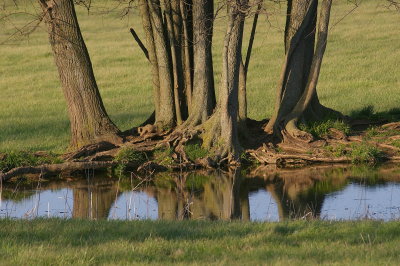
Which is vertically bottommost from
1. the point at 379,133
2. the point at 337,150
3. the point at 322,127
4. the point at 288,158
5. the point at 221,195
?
the point at 221,195

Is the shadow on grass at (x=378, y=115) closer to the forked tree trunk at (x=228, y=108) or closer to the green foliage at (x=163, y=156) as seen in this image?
the forked tree trunk at (x=228, y=108)

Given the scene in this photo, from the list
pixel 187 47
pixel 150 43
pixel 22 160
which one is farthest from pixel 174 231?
pixel 150 43

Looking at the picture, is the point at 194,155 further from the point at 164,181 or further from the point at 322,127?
the point at 322,127

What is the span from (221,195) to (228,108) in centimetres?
298

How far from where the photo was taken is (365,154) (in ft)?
54.9

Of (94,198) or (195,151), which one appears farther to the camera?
(195,151)

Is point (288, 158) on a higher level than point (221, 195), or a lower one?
higher

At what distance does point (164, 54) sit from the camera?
60.4 ft

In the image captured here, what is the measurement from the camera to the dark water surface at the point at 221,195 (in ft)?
41.1

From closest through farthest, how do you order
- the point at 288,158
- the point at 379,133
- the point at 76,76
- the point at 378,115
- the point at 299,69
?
the point at 288,158 < the point at 76,76 < the point at 379,133 < the point at 299,69 < the point at 378,115

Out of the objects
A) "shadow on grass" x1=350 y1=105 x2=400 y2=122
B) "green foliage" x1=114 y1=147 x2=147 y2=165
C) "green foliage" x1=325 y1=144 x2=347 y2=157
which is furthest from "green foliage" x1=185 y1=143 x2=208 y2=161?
"shadow on grass" x1=350 y1=105 x2=400 y2=122

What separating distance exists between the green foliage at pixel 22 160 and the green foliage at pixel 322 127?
512 centimetres

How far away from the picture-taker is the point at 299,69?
18.5m

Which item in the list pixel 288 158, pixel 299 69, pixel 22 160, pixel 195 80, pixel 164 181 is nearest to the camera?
pixel 164 181
